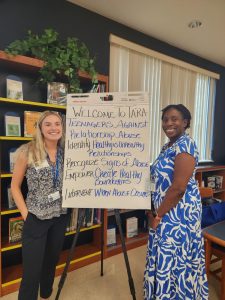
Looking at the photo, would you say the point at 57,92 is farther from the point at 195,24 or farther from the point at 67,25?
the point at 195,24

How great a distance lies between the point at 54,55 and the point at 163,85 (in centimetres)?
187

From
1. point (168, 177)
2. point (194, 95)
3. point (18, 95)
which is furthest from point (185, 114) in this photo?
point (194, 95)

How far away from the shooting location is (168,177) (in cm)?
157

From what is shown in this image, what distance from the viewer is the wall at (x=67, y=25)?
2.18m

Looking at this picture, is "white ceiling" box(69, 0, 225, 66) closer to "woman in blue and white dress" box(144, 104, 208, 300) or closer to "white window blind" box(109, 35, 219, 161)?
"white window blind" box(109, 35, 219, 161)

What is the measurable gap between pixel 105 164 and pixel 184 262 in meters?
0.83

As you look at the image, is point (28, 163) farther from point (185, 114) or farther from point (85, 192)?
point (185, 114)

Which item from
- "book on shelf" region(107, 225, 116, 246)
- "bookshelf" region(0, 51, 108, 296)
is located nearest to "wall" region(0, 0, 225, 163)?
"bookshelf" region(0, 51, 108, 296)

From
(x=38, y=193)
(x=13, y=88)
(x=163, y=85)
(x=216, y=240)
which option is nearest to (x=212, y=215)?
(x=216, y=240)

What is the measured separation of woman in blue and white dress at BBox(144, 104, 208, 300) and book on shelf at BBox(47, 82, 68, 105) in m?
1.07

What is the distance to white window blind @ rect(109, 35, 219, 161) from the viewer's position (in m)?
3.02

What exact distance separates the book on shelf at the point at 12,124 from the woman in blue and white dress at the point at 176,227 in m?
1.25

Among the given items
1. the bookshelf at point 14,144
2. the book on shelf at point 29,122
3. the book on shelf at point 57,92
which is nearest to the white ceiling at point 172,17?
the bookshelf at point 14,144

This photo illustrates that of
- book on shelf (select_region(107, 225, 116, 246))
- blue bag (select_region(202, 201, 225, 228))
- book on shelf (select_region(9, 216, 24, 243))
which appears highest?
blue bag (select_region(202, 201, 225, 228))
